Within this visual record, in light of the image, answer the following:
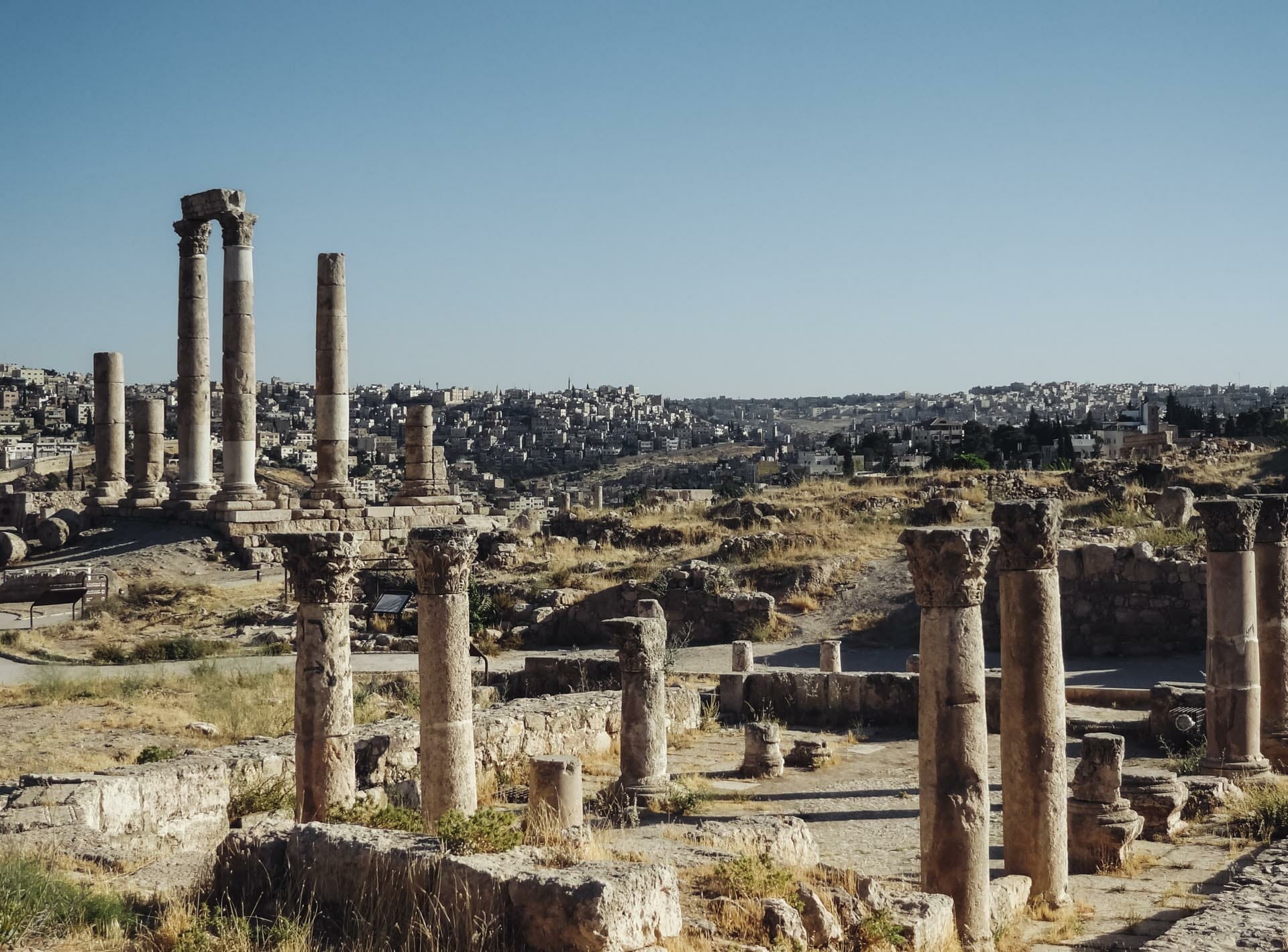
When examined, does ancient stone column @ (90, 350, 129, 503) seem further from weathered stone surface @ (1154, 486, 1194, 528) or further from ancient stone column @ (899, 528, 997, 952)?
ancient stone column @ (899, 528, 997, 952)

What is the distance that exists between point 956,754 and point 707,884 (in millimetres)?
1883

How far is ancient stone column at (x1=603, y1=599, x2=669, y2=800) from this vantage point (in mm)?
13797

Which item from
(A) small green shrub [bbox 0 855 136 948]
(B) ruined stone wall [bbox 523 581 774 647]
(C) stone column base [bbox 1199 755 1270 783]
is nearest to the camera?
(A) small green shrub [bbox 0 855 136 948]

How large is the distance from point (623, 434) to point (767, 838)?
5124 inches

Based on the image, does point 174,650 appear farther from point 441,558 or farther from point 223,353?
point 441,558

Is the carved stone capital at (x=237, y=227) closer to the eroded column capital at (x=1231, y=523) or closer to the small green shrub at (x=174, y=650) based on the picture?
the small green shrub at (x=174, y=650)

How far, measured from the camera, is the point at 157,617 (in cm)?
2555

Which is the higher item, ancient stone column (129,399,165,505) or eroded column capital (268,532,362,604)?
ancient stone column (129,399,165,505)

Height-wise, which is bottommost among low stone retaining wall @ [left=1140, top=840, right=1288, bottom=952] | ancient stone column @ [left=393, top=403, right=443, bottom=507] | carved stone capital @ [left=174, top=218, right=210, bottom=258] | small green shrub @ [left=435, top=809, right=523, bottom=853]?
low stone retaining wall @ [left=1140, top=840, right=1288, bottom=952]

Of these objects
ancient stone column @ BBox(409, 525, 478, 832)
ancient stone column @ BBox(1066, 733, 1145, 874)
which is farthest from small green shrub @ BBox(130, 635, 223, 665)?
ancient stone column @ BBox(1066, 733, 1145, 874)

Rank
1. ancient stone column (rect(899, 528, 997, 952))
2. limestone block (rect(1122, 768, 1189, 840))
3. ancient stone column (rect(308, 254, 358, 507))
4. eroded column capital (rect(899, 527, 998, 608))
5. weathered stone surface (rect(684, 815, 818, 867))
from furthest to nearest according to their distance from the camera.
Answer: ancient stone column (rect(308, 254, 358, 507))
limestone block (rect(1122, 768, 1189, 840))
weathered stone surface (rect(684, 815, 818, 867))
eroded column capital (rect(899, 527, 998, 608))
ancient stone column (rect(899, 528, 997, 952))

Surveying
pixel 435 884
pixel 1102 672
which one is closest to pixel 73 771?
pixel 435 884

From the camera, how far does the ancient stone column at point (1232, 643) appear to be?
13664mm

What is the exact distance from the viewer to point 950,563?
9188 millimetres
